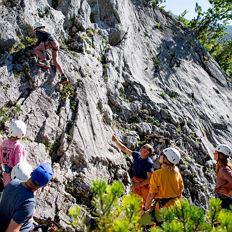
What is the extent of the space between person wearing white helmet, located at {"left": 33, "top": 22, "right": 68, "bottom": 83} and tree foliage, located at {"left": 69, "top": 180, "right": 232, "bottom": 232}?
→ 8.50m

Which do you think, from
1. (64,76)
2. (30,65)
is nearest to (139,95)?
(64,76)

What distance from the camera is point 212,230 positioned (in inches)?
152

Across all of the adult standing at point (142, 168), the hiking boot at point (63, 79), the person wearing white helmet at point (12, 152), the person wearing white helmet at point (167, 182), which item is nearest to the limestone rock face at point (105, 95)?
the hiking boot at point (63, 79)

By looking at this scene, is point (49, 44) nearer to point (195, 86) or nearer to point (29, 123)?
point (29, 123)

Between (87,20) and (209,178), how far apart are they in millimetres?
7975

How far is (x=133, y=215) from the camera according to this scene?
13.6 ft

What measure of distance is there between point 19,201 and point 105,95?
29.2 feet

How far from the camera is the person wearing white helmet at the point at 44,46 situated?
12109mm

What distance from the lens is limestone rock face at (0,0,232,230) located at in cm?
1104

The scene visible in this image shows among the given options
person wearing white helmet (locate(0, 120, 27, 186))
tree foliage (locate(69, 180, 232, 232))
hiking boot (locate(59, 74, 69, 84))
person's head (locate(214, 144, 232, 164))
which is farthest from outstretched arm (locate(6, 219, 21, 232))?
hiking boot (locate(59, 74, 69, 84))

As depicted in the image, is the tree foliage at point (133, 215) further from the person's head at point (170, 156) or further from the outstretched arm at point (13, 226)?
the person's head at point (170, 156)

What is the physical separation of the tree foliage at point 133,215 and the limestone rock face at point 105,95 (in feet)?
18.3

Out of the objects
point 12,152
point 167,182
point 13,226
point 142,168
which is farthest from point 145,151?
point 13,226

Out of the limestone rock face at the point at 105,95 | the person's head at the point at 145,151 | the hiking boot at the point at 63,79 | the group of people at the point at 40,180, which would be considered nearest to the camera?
the group of people at the point at 40,180
